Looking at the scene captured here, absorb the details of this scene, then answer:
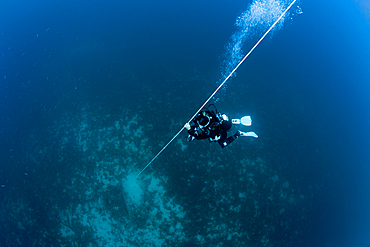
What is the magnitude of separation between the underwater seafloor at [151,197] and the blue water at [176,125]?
0.05 m

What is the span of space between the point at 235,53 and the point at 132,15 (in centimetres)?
733

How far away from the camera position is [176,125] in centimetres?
843

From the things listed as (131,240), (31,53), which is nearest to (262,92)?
(131,240)

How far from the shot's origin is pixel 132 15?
37.1ft

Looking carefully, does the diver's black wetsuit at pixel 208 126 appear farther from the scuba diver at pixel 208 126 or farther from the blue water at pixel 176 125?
the blue water at pixel 176 125

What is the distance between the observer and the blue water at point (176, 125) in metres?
7.21

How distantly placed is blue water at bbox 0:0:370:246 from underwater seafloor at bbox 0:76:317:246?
0.05 m

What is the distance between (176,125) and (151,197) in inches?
136

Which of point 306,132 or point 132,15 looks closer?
point 306,132

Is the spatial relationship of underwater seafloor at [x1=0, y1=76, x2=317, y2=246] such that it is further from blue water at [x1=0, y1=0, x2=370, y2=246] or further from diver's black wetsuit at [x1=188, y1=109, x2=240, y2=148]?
diver's black wetsuit at [x1=188, y1=109, x2=240, y2=148]

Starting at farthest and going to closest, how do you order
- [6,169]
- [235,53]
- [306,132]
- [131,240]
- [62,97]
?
[235,53] → [62,97] → [306,132] → [6,169] → [131,240]

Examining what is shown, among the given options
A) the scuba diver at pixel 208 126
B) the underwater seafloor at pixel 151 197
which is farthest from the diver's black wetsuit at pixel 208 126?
the underwater seafloor at pixel 151 197

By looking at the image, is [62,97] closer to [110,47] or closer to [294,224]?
[110,47]

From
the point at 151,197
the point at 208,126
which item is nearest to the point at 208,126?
the point at 208,126
